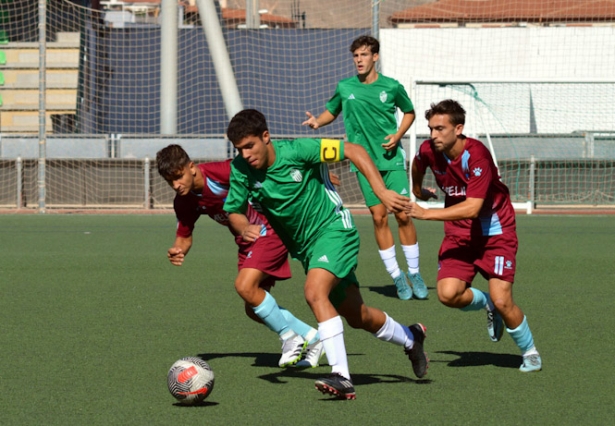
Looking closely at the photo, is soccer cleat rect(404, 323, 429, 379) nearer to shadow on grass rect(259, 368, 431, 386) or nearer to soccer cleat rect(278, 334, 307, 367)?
shadow on grass rect(259, 368, 431, 386)

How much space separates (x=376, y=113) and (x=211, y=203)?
2.97 m

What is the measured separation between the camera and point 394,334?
501 centimetres

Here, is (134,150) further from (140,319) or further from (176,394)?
(176,394)

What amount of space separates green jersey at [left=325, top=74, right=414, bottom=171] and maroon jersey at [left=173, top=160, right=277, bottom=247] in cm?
265

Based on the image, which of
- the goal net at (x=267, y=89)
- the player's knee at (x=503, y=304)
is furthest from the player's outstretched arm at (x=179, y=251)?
the goal net at (x=267, y=89)

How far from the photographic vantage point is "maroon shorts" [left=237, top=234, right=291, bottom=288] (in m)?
5.43

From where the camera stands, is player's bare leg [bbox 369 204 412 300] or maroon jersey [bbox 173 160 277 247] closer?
maroon jersey [bbox 173 160 277 247]

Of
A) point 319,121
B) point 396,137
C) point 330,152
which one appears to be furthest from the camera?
→ point 319,121

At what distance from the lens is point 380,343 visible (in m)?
6.02

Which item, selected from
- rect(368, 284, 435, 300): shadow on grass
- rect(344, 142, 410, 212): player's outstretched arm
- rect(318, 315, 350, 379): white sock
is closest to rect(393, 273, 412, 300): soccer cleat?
rect(368, 284, 435, 300): shadow on grass

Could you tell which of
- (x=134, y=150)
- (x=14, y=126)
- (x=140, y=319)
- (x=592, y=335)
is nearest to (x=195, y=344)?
(x=140, y=319)

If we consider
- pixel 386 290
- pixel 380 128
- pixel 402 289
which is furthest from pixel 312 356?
pixel 380 128

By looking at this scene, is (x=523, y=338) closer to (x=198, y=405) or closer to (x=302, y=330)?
(x=302, y=330)

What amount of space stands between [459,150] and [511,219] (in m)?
0.49
